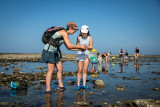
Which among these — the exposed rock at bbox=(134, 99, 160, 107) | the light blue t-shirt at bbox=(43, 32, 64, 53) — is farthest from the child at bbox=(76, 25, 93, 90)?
the exposed rock at bbox=(134, 99, 160, 107)

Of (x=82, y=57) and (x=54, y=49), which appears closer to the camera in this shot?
(x=54, y=49)

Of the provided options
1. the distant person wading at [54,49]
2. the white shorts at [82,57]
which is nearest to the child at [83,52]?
the white shorts at [82,57]

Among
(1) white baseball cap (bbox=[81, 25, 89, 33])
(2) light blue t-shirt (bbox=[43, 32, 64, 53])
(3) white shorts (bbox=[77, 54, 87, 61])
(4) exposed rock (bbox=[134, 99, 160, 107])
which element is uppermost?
(1) white baseball cap (bbox=[81, 25, 89, 33])

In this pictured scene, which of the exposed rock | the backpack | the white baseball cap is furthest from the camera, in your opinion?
the white baseball cap

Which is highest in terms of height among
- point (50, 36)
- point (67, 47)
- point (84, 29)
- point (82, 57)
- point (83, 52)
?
point (84, 29)

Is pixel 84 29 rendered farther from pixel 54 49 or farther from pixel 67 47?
pixel 54 49

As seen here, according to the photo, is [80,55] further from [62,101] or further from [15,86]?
[15,86]

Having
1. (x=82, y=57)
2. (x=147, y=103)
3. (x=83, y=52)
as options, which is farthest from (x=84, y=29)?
(x=147, y=103)

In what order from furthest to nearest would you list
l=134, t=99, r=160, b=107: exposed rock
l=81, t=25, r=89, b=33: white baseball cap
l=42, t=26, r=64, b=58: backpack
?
l=81, t=25, r=89, b=33: white baseball cap
l=42, t=26, r=64, b=58: backpack
l=134, t=99, r=160, b=107: exposed rock

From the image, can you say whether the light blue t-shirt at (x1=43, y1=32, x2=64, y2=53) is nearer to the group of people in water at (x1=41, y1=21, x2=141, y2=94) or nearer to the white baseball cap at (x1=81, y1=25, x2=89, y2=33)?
the group of people in water at (x1=41, y1=21, x2=141, y2=94)

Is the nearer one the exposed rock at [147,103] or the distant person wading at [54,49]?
the exposed rock at [147,103]

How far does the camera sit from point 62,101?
4023 millimetres

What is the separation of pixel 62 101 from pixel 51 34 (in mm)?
2173

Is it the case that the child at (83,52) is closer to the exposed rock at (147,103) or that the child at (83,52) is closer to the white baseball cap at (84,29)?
the white baseball cap at (84,29)
